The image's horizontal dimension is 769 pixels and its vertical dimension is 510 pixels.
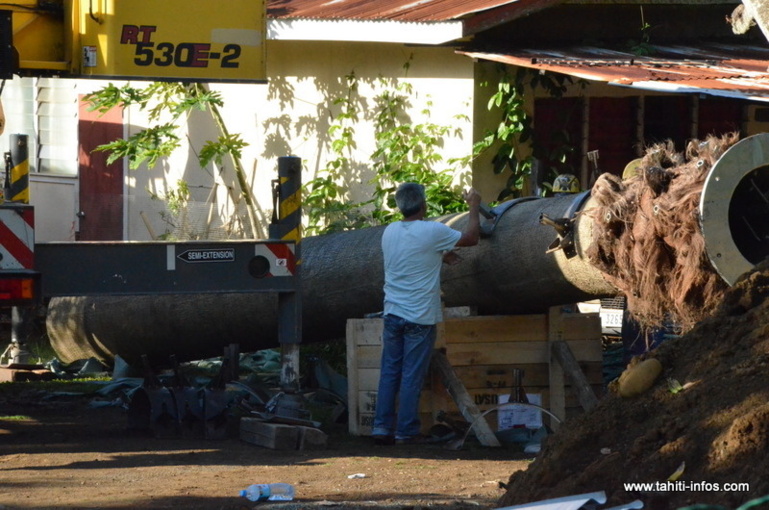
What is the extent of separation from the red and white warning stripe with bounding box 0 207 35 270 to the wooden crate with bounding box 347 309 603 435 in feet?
6.99

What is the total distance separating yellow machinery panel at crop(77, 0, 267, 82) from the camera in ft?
24.3

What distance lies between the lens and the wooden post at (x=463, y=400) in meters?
7.61

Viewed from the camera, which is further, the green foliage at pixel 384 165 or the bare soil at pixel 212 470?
the green foliage at pixel 384 165

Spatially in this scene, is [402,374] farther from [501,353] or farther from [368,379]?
[501,353]

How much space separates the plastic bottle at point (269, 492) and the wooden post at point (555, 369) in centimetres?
279

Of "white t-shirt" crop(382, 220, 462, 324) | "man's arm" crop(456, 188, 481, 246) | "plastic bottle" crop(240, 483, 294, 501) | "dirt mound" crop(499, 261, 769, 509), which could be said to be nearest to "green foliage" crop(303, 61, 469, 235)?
"white t-shirt" crop(382, 220, 462, 324)

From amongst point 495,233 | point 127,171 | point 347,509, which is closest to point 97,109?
point 127,171

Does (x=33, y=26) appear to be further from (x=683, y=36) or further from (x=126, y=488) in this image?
(x=683, y=36)

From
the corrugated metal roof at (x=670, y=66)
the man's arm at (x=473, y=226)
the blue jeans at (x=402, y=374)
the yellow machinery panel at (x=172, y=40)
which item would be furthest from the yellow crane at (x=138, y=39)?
the corrugated metal roof at (x=670, y=66)

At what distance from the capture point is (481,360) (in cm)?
816

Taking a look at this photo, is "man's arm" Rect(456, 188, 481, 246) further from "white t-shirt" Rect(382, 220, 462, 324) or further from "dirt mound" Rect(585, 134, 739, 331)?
"dirt mound" Rect(585, 134, 739, 331)

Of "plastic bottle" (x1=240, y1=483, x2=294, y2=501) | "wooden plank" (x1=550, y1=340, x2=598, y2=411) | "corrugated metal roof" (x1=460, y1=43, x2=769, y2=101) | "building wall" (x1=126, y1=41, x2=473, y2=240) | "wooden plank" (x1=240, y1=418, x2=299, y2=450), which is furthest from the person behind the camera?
"building wall" (x1=126, y1=41, x2=473, y2=240)

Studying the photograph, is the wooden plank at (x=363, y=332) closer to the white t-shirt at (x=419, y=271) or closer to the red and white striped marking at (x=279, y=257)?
the white t-shirt at (x=419, y=271)

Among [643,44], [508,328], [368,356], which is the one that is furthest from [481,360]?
[643,44]
